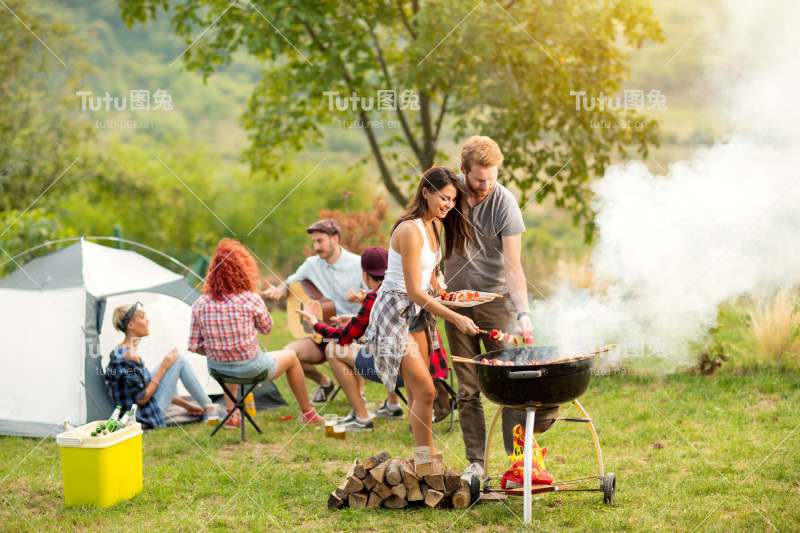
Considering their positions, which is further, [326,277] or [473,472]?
[326,277]

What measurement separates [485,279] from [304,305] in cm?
206

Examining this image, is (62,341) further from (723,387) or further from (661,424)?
(723,387)

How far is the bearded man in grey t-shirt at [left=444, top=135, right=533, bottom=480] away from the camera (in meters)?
3.09

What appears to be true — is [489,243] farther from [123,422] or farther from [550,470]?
[123,422]

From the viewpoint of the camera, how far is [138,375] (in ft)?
14.5

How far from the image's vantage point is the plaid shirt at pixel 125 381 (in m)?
4.40

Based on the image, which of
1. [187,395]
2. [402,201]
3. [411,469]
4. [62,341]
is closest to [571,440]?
[411,469]

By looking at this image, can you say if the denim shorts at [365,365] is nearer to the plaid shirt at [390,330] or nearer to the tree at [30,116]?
the plaid shirt at [390,330]

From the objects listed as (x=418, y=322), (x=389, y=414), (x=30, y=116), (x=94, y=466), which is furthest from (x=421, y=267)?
(x=30, y=116)

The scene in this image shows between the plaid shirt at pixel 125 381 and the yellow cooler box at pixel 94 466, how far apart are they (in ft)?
3.85

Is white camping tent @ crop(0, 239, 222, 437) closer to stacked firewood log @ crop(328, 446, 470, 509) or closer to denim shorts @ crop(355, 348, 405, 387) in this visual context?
denim shorts @ crop(355, 348, 405, 387)

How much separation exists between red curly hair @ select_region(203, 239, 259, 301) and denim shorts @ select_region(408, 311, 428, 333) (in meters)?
1.56

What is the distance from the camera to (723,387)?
4.66 meters

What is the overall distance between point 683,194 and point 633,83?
Answer: 34.2 metres
